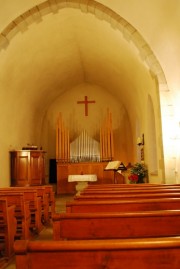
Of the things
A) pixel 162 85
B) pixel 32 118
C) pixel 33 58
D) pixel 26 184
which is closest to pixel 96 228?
pixel 162 85

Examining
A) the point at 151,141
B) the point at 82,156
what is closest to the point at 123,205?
the point at 151,141

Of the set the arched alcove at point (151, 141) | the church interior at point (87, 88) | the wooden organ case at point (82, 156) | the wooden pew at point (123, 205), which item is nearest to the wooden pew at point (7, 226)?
the wooden pew at point (123, 205)

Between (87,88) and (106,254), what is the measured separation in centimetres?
1312

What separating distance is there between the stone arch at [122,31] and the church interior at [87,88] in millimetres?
23

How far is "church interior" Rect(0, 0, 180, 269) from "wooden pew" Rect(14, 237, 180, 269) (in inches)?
69.3

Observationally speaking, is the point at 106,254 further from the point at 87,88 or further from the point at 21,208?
the point at 87,88

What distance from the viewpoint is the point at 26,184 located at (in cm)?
933

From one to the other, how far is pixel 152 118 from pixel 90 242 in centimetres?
818

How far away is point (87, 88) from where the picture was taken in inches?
560

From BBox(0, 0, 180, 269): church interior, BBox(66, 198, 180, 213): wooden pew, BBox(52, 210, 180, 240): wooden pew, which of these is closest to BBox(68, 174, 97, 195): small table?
BBox(0, 0, 180, 269): church interior

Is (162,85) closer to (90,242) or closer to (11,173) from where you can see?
(11,173)

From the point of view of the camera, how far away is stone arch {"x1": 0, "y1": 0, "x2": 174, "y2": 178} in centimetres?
722

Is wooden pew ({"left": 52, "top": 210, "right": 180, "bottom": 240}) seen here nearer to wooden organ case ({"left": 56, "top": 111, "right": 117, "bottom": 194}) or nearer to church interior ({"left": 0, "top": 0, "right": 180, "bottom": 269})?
church interior ({"left": 0, "top": 0, "right": 180, "bottom": 269})

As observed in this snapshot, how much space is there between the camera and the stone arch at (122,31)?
722 centimetres
